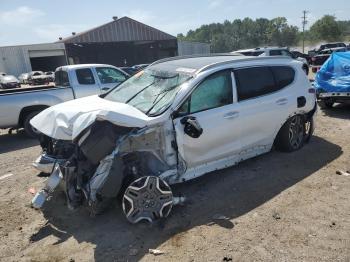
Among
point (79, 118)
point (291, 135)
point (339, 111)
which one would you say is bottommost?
point (339, 111)

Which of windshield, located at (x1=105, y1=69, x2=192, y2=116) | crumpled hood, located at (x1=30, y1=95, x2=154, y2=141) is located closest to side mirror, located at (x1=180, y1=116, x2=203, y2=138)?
windshield, located at (x1=105, y1=69, x2=192, y2=116)

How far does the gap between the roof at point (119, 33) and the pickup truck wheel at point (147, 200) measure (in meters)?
38.7

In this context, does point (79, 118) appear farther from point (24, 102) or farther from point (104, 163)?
point (24, 102)

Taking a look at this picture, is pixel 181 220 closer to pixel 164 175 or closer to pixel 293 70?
pixel 164 175

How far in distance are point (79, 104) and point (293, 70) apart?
3742mm

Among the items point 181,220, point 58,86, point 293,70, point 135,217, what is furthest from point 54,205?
point 58,86

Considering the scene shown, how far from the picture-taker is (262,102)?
548 cm

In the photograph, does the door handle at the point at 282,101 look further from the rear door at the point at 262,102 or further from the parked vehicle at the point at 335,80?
the parked vehicle at the point at 335,80

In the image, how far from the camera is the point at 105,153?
395cm

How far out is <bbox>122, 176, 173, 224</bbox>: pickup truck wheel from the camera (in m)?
4.02

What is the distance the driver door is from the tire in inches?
51.7

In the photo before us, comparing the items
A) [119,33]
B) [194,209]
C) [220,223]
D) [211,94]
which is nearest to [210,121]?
[211,94]

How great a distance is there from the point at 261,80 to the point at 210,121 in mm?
1453

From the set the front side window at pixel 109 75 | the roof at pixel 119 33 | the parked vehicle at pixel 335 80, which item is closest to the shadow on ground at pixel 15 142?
the front side window at pixel 109 75
